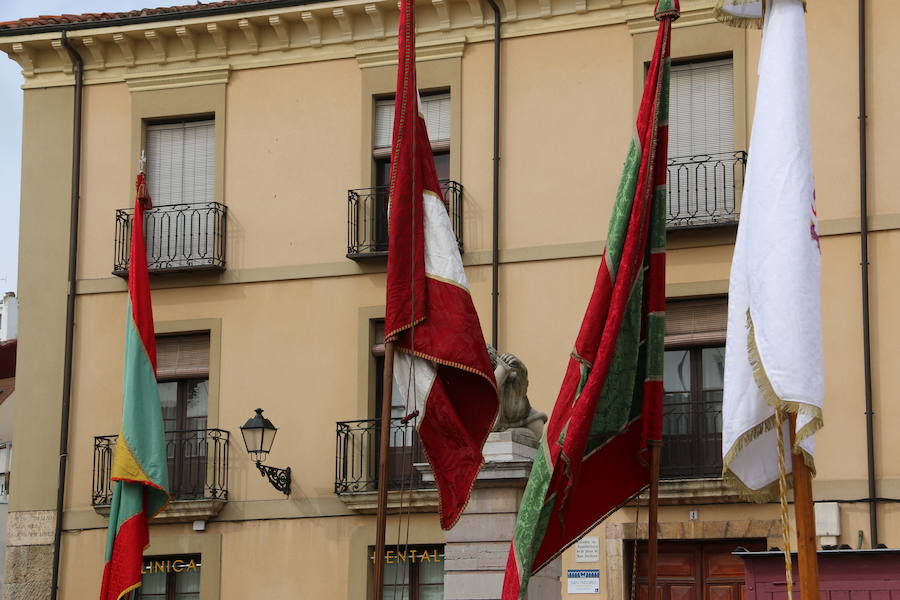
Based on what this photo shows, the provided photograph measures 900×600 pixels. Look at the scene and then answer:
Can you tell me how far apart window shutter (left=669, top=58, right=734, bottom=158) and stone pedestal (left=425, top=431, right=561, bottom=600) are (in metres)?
6.84

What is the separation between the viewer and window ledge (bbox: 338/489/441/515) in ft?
60.6

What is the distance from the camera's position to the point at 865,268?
17703 millimetres

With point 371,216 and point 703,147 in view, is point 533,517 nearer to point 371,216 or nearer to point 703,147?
point 703,147

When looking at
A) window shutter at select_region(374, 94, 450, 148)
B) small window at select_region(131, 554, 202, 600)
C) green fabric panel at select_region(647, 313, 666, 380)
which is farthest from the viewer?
window shutter at select_region(374, 94, 450, 148)

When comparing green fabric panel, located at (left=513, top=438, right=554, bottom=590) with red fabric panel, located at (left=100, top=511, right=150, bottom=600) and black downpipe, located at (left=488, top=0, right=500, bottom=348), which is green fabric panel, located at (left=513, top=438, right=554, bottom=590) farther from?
black downpipe, located at (left=488, top=0, right=500, bottom=348)

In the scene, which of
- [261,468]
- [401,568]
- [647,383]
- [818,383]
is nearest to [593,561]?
Result: [401,568]

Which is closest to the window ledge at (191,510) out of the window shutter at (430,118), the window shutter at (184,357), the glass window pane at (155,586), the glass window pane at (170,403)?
the glass window pane at (155,586)

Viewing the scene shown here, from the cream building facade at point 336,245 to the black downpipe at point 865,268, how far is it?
0.31ft

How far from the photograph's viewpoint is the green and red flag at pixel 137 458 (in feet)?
45.0

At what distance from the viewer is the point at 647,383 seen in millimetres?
8648

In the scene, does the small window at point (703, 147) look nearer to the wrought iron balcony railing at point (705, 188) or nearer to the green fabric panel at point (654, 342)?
the wrought iron balcony railing at point (705, 188)

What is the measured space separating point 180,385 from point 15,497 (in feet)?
8.16

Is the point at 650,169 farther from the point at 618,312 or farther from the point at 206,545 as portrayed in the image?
the point at 206,545

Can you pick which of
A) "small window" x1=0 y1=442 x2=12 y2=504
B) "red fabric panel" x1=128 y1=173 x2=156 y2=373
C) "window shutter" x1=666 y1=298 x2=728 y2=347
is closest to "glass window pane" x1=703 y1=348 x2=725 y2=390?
"window shutter" x1=666 y1=298 x2=728 y2=347
